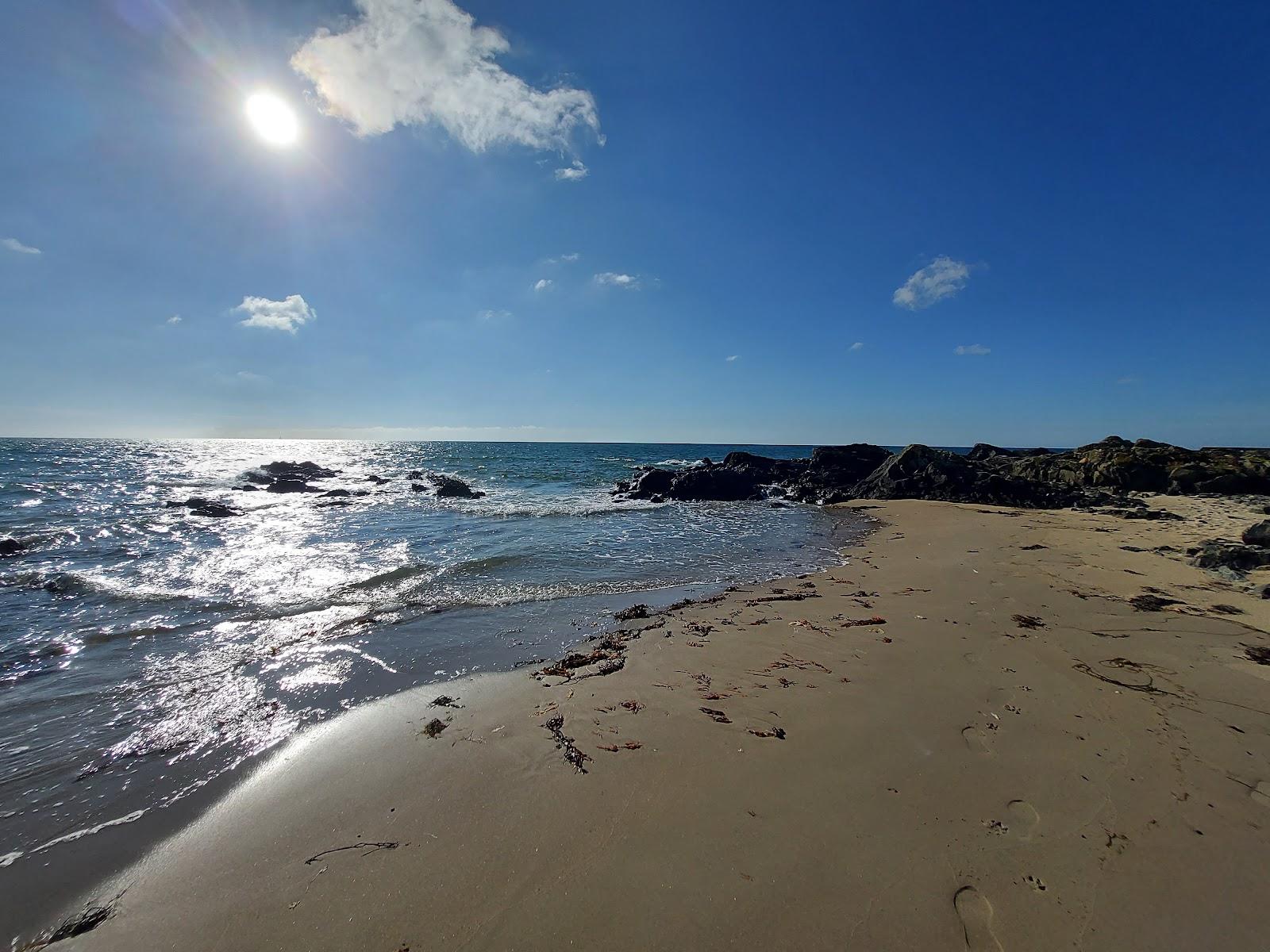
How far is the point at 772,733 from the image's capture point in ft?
15.1

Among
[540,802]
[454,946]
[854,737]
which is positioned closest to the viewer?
[454,946]

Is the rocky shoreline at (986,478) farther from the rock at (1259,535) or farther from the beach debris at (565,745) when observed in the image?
the beach debris at (565,745)

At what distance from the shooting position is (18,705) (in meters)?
5.84

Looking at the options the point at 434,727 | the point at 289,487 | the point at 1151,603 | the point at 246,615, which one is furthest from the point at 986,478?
the point at 289,487

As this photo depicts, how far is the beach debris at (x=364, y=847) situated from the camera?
3396 millimetres

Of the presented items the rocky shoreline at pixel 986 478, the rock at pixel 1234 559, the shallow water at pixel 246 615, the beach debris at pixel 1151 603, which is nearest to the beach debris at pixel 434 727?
the shallow water at pixel 246 615

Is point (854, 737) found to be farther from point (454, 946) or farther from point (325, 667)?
point (325, 667)

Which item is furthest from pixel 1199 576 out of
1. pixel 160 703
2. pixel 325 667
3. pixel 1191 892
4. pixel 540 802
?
pixel 160 703

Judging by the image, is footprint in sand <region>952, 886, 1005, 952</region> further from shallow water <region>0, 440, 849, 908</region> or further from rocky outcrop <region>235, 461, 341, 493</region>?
rocky outcrop <region>235, 461, 341, 493</region>

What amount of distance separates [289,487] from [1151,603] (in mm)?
40494

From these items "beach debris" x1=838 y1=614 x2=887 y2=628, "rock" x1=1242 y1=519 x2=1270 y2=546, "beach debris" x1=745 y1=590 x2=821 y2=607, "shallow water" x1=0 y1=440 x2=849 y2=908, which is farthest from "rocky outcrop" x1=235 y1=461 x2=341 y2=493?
"rock" x1=1242 y1=519 x2=1270 y2=546

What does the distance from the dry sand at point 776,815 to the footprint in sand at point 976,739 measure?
2 cm

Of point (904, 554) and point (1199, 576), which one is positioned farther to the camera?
point (904, 554)

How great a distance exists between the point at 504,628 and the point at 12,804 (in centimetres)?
509
